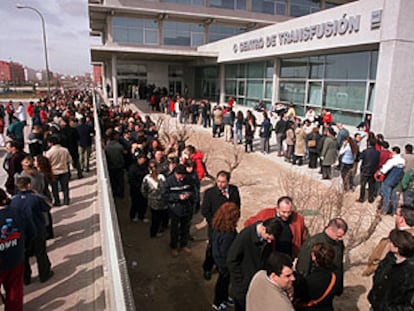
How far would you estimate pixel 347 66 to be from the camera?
48.1ft

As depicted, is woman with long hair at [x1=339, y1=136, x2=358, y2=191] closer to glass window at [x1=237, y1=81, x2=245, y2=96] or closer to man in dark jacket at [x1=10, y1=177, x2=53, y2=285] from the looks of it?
man in dark jacket at [x1=10, y1=177, x2=53, y2=285]

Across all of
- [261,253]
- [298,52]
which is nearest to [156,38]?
[298,52]

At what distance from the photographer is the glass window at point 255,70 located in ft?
72.1

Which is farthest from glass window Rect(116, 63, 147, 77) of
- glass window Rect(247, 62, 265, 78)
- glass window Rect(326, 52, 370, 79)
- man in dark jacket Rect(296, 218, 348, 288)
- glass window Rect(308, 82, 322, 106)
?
man in dark jacket Rect(296, 218, 348, 288)

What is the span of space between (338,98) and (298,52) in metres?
3.35

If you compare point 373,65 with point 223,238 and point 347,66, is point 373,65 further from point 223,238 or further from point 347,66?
point 223,238

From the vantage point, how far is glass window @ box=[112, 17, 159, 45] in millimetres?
30375

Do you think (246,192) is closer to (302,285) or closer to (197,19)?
(302,285)

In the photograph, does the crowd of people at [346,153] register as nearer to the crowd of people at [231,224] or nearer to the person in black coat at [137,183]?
the crowd of people at [231,224]

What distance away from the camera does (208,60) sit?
28219 mm

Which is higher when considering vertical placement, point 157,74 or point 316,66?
point 157,74

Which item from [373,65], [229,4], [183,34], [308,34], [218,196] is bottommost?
[218,196]

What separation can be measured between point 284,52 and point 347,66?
3.97m

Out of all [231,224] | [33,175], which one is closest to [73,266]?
[33,175]
